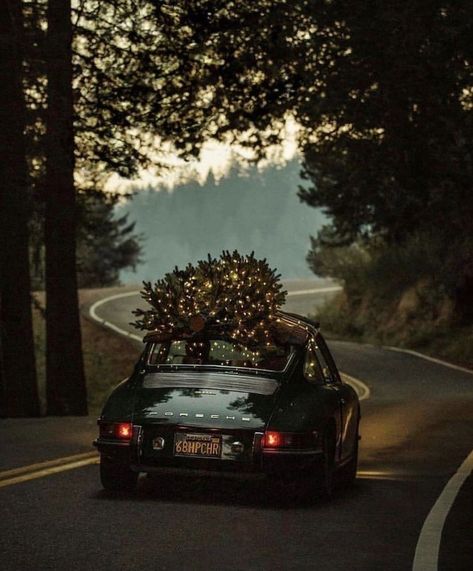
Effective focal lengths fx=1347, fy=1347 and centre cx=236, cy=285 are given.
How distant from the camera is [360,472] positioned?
13.5 m

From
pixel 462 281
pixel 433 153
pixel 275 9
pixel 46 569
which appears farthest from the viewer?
pixel 462 281

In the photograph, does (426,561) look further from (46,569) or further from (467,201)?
(467,201)

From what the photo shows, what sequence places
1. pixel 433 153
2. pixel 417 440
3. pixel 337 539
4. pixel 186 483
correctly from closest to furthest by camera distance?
pixel 337 539
pixel 186 483
pixel 417 440
pixel 433 153

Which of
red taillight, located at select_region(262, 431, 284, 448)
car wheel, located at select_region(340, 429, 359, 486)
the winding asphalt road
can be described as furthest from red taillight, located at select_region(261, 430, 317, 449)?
car wheel, located at select_region(340, 429, 359, 486)

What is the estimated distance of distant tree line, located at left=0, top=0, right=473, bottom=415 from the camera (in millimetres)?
22891

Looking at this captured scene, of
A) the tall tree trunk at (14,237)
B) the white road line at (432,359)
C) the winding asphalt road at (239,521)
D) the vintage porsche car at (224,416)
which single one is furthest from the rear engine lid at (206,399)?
the white road line at (432,359)

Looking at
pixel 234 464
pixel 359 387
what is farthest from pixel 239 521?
pixel 359 387

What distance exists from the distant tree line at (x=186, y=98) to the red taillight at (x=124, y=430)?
1210 centimetres

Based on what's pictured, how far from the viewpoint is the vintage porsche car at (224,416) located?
34.7 ft

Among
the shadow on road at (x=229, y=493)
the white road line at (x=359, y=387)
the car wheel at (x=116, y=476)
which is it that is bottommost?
the white road line at (x=359, y=387)

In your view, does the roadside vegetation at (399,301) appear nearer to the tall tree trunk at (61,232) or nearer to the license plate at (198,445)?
the tall tree trunk at (61,232)

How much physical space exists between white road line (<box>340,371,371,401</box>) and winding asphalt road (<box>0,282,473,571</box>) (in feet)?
45.1

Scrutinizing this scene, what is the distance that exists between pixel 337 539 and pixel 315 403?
2109mm

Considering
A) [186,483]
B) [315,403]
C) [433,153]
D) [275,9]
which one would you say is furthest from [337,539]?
[433,153]
